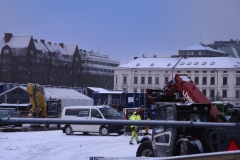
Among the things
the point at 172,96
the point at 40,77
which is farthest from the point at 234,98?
the point at 172,96

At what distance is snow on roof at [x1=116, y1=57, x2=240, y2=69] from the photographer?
9216 cm

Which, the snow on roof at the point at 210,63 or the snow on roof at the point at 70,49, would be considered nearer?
the snow on roof at the point at 210,63

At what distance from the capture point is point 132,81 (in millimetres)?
101188

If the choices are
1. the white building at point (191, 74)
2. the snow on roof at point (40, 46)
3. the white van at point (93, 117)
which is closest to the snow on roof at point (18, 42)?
the snow on roof at point (40, 46)

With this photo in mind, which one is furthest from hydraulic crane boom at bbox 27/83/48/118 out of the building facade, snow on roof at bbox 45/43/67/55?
snow on roof at bbox 45/43/67/55

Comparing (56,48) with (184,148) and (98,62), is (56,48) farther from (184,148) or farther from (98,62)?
(184,148)

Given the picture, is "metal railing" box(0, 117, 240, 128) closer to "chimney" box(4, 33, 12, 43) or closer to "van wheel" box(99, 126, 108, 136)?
"van wheel" box(99, 126, 108, 136)

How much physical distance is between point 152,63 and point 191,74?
1332 cm

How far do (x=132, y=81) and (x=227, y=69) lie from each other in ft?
64.2

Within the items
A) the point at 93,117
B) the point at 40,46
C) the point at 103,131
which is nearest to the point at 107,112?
the point at 93,117

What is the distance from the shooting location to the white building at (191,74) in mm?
87750

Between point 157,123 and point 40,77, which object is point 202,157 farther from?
point 40,77

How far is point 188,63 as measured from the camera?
310 feet

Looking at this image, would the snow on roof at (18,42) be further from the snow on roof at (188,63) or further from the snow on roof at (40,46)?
the snow on roof at (188,63)
